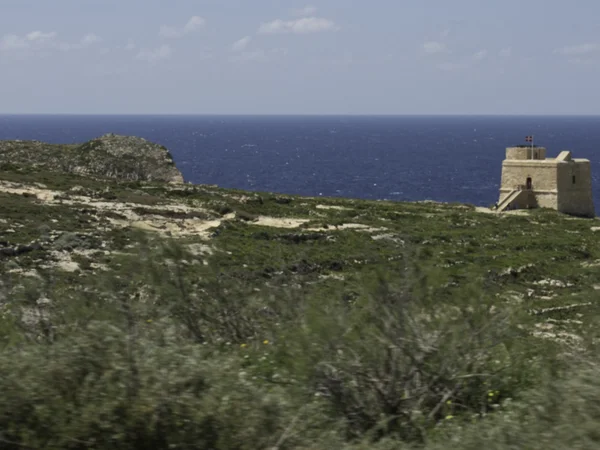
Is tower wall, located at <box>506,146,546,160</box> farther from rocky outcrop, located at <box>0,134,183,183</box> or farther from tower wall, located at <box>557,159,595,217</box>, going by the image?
rocky outcrop, located at <box>0,134,183,183</box>

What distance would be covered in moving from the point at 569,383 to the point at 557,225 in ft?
129

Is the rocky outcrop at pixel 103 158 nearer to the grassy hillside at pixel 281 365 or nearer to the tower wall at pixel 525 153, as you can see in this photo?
the tower wall at pixel 525 153

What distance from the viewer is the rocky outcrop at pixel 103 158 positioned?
5650 centimetres

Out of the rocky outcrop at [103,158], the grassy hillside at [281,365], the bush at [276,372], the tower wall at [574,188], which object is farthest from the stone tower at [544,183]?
the bush at [276,372]

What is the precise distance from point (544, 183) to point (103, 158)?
95.3 ft

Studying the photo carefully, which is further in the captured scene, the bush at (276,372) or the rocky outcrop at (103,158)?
the rocky outcrop at (103,158)

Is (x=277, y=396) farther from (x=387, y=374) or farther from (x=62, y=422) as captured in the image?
(x=62, y=422)

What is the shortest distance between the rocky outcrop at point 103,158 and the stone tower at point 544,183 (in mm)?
21804

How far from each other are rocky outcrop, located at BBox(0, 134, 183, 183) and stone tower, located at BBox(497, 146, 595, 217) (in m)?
21.8

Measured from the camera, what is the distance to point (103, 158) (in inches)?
2276

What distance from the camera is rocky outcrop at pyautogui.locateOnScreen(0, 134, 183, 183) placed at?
56500 millimetres

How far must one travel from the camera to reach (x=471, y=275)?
31.7 feet

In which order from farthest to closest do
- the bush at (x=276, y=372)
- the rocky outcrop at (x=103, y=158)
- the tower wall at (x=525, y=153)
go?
the rocky outcrop at (x=103, y=158) → the tower wall at (x=525, y=153) → the bush at (x=276, y=372)

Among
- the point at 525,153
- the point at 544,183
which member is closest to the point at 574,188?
the point at 544,183
